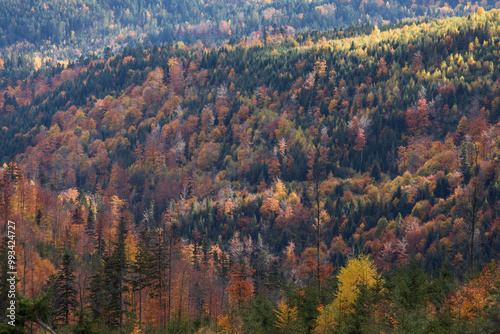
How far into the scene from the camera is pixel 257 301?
163ft

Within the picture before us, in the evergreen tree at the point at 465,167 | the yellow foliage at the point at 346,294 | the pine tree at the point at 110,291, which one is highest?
the yellow foliage at the point at 346,294

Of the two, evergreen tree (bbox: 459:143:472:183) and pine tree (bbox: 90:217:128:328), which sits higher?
pine tree (bbox: 90:217:128:328)

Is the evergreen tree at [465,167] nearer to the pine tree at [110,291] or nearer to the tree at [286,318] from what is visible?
the pine tree at [110,291]

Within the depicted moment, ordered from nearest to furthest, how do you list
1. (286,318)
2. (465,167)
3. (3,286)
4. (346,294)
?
(286,318)
(346,294)
(3,286)
(465,167)

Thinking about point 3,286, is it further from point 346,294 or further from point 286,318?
point 346,294

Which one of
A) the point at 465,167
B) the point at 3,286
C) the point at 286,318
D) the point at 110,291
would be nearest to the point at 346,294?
the point at 286,318

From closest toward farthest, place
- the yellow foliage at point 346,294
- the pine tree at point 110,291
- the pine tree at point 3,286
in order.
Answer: the yellow foliage at point 346,294 → the pine tree at point 3,286 → the pine tree at point 110,291

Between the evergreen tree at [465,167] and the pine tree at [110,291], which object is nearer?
the pine tree at [110,291]

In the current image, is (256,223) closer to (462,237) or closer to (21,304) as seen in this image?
(462,237)

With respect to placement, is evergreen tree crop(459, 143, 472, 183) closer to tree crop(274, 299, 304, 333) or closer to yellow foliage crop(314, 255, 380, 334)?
yellow foliage crop(314, 255, 380, 334)

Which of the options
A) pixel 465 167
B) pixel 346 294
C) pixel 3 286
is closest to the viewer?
pixel 346 294

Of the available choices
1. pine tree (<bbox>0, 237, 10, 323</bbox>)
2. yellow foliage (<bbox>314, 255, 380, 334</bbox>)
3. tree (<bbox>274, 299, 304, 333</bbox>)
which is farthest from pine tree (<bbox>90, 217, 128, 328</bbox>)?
yellow foliage (<bbox>314, 255, 380, 334</bbox>)

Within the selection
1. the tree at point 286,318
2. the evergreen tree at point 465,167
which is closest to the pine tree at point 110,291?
the tree at point 286,318

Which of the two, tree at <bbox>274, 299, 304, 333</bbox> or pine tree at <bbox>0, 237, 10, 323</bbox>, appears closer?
tree at <bbox>274, 299, 304, 333</bbox>
